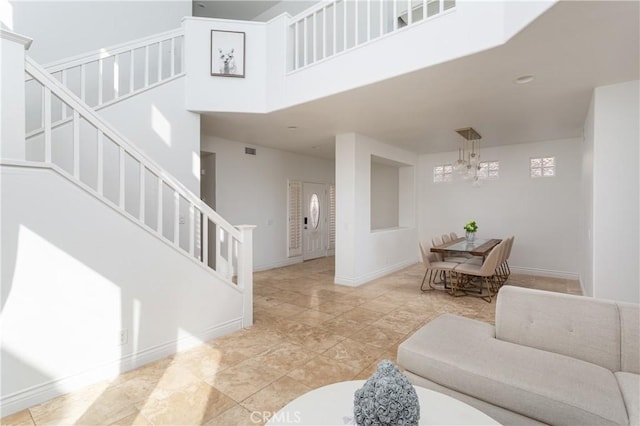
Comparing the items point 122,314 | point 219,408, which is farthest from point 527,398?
point 122,314

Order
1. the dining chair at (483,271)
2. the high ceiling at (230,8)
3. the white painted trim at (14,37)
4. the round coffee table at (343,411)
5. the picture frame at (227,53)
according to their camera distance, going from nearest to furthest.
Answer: the round coffee table at (343,411)
the white painted trim at (14,37)
the picture frame at (227,53)
the dining chair at (483,271)
the high ceiling at (230,8)

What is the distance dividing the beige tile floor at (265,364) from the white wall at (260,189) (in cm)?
219

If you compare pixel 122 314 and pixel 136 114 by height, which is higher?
pixel 136 114

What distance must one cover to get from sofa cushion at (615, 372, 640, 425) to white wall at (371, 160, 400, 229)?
735 centimetres

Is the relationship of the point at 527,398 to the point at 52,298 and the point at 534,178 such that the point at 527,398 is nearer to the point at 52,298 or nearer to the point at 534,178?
the point at 52,298

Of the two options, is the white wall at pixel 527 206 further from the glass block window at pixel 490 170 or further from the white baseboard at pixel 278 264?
the white baseboard at pixel 278 264

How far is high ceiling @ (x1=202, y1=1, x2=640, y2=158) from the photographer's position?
240 cm

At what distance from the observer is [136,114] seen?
4.09m

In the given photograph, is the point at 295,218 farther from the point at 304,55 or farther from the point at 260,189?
the point at 304,55

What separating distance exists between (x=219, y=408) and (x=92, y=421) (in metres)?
0.81

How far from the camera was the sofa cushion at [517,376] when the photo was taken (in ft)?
5.09

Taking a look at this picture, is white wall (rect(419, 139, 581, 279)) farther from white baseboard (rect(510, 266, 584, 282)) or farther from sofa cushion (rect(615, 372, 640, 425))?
sofa cushion (rect(615, 372, 640, 425))

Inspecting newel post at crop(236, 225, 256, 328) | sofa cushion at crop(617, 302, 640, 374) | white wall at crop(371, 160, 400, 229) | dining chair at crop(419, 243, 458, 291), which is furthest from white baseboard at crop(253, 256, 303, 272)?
sofa cushion at crop(617, 302, 640, 374)

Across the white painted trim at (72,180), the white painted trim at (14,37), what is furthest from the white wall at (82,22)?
the white painted trim at (72,180)
